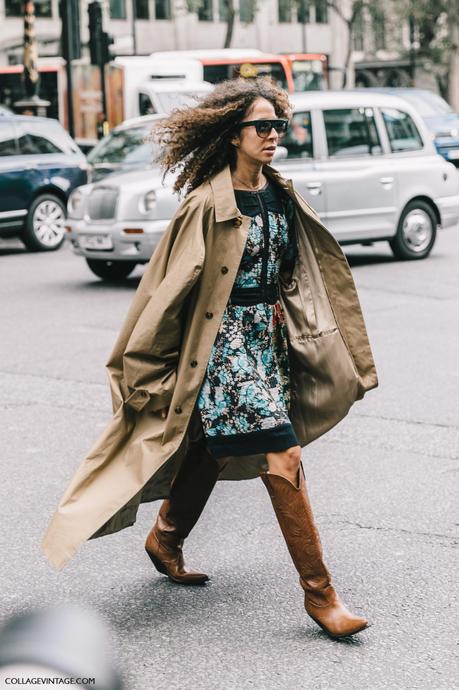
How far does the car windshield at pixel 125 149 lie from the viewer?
14008 millimetres

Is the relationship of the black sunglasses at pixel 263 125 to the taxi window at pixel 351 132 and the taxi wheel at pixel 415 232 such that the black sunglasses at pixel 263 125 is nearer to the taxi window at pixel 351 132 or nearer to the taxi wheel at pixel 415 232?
the taxi window at pixel 351 132

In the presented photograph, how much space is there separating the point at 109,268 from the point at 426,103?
16.6 meters

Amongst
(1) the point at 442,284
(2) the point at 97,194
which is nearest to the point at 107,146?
(2) the point at 97,194

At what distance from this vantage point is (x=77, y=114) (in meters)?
→ 27.5

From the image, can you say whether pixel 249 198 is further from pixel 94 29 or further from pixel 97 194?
pixel 94 29

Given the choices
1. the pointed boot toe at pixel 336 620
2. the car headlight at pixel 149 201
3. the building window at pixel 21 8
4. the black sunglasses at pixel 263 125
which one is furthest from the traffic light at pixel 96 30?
the building window at pixel 21 8

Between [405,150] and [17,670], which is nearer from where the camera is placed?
[17,670]

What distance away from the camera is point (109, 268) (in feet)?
42.3

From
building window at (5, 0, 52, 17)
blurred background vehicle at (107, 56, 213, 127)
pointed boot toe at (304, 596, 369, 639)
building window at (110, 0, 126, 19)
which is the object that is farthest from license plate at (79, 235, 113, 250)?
building window at (110, 0, 126, 19)

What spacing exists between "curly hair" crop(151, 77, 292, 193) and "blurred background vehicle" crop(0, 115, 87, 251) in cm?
1140

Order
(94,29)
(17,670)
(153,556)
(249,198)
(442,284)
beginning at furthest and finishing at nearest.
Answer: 1. (94,29)
2. (442,284)
3. (153,556)
4. (249,198)
5. (17,670)

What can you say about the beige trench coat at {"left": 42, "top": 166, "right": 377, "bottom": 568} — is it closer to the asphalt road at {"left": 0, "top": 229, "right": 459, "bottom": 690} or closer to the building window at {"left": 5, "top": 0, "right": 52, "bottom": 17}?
the asphalt road at {"left": 0, "top": 229, "right": 459, "bottom": 690}

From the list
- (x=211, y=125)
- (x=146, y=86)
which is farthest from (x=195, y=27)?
(x=211, y=125)

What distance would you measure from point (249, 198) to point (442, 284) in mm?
8309
